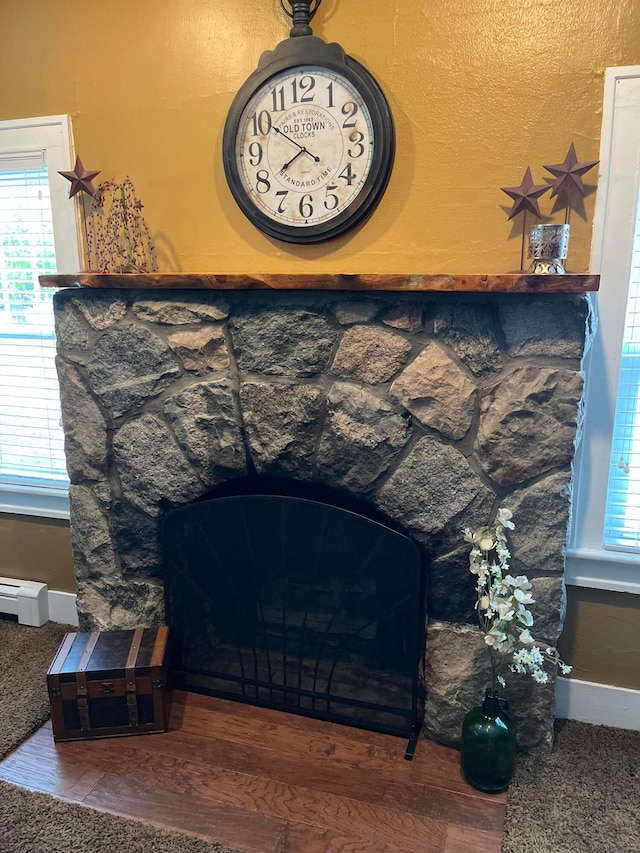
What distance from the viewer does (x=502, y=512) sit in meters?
1.66

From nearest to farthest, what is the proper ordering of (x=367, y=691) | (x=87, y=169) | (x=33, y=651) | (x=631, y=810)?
1. (x=631, y=810)
2. (x=367, y=691)
3. (x=87, y=169)
4. (x=33, y=651)

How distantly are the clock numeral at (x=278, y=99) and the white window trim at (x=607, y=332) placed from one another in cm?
83

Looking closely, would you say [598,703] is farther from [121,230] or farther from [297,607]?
[121,230]

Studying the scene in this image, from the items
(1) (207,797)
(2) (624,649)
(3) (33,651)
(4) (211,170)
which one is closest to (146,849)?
(1) (207,797)

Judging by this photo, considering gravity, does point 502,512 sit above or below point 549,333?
below

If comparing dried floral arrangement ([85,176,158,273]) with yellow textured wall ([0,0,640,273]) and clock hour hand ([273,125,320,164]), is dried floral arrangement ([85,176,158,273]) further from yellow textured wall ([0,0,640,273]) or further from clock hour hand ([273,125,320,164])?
clock hour hand ([273,125,320,164])

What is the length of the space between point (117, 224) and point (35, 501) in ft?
3.71

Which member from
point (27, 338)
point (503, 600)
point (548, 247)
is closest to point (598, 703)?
point (503, 600)

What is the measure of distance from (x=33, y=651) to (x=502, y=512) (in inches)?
69.2

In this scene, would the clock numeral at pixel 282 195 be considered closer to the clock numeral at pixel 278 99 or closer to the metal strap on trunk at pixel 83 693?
the clock numeral at pixel 278 99

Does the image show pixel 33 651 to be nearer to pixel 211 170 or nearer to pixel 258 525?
pixel 258 525

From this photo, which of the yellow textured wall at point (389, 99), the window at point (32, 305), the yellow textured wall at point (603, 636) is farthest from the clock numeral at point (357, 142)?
the yellow textured wall at point (603, 636)

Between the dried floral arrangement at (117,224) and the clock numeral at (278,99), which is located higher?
the clock numeral at (278,99)

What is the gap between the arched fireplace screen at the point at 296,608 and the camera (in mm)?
1883
